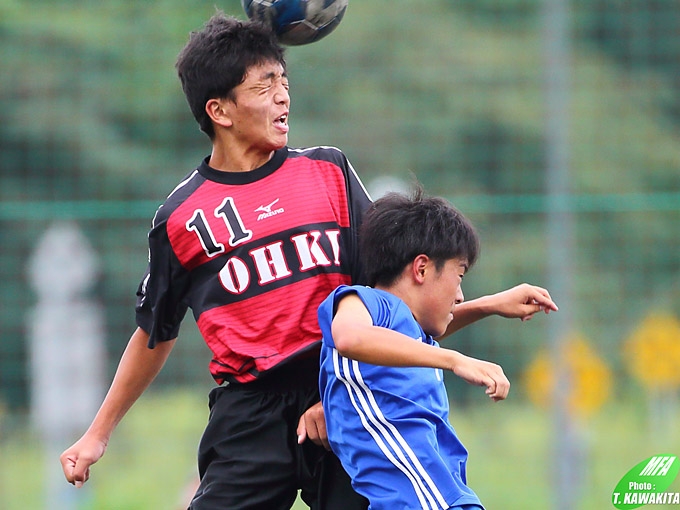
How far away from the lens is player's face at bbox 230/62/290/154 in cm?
334

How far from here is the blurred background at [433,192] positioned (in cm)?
643

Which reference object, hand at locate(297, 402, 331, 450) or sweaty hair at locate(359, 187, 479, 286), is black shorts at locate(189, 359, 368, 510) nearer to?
hand at locate(297, 402, 331, 450)

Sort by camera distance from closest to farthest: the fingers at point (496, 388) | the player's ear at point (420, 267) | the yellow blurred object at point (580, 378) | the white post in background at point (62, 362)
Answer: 1. the fingers at point (496, 388)
2. the player's ear at point (420, 267)
3. the yellow blurred object at point (580, 378)
4. the white post in background at point (62, 362)

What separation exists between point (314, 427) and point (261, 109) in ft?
2.71

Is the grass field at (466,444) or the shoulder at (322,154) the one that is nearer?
the shoulder at (322,154)

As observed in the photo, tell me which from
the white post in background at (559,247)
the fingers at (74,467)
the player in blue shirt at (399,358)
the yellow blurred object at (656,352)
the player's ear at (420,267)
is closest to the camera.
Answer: the player in blue shirt at (399,358)

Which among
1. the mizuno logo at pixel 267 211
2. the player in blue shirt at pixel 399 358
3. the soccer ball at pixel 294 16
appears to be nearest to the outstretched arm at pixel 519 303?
the player in blue shirt at pixel 399 358

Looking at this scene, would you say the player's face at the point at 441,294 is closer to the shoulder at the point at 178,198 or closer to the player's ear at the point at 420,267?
the player's ear at the point at 420,267

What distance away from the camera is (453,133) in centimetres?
663

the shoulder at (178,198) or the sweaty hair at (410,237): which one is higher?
the shoulder at (178,198)

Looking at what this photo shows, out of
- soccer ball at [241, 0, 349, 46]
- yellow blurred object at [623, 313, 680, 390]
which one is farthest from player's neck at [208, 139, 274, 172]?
yellow blurred object at [623, 313, 680, 390]

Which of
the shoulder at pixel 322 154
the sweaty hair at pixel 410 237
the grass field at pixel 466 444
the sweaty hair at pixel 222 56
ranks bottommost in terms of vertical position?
the grass field at pixel 466 444

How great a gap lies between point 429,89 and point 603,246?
3.90 ft

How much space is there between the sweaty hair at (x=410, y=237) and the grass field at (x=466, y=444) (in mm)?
3162
